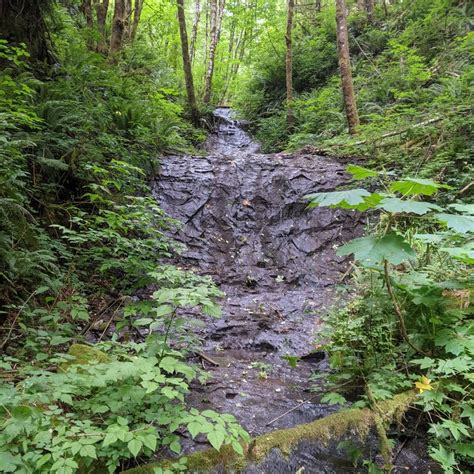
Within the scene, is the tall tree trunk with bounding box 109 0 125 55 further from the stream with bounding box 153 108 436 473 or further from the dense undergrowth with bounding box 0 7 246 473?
the stream with bounding box 153 108 436 473

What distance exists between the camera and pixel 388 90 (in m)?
10.4

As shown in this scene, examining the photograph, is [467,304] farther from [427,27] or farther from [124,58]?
[124,58]

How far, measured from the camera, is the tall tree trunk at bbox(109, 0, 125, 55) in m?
9.13

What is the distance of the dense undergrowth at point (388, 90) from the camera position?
22.7ft

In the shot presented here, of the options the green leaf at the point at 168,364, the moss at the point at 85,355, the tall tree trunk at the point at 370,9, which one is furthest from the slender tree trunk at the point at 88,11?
the green leaf at the point at 168,364

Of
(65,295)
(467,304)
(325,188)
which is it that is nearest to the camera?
(467,304)

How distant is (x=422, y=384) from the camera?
240 cm

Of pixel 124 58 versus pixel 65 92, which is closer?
pixel 65 92

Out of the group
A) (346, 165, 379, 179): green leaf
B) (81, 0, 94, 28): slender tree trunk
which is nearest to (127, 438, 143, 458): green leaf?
(346, 165, 379, 179): green leaf

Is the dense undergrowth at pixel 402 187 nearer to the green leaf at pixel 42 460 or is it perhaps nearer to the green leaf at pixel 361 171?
the green leaf at pixel 361 171

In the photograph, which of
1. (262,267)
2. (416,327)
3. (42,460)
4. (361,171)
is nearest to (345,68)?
(262,267)

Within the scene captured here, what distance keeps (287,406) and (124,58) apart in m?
12.6

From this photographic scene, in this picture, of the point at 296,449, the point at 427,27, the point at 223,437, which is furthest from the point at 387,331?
the point at 427,27

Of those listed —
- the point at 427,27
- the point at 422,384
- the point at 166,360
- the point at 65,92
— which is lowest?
the point at 422,384
